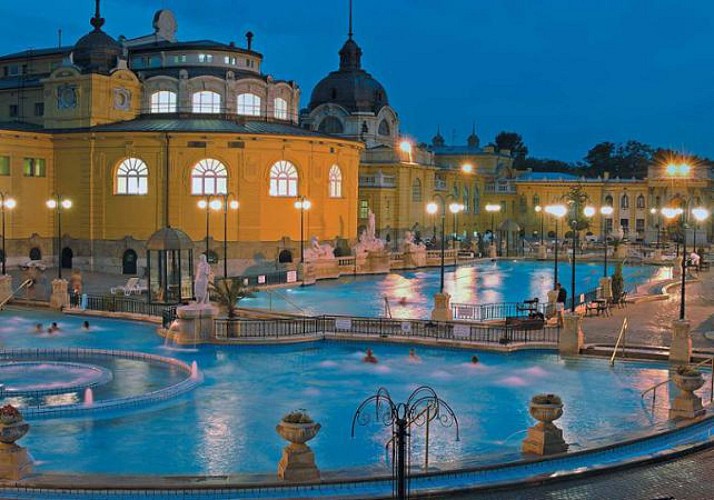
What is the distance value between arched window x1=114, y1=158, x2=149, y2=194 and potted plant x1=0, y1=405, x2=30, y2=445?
38.6 metres

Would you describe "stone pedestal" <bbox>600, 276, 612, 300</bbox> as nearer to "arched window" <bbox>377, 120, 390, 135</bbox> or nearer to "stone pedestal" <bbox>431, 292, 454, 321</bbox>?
"stone pedestal" <bbox>431, 292, 454, 321</bbox>

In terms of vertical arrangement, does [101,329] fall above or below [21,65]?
below

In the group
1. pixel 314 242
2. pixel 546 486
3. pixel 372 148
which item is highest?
pixel 372 148

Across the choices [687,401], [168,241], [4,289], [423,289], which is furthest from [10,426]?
[423,289]

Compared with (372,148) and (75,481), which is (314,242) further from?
(75,481)

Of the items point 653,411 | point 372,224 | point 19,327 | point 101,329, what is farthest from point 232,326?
point 372,224

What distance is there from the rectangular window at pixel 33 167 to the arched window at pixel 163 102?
24.4ft

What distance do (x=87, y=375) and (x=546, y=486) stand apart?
41.6 feet

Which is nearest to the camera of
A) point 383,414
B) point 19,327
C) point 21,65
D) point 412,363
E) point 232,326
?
point 383,414

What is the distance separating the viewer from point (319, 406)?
19.8m

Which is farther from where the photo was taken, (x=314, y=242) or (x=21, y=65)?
(x=21, y=65)

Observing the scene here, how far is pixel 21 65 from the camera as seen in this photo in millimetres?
61406

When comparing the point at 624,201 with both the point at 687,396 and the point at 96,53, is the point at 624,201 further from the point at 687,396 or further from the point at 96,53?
the point at 687,396

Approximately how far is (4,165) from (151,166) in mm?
7886
